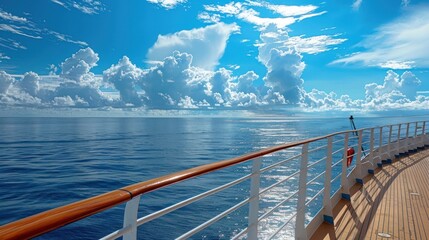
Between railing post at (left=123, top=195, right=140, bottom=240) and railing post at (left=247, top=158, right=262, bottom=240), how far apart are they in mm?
835

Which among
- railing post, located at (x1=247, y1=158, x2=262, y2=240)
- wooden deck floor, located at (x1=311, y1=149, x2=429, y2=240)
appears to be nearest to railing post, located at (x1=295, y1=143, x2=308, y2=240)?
wooden deck floor, located at (x1=311, y1=149, x2=429, y2=240)

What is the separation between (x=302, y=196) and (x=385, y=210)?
1.59 metres

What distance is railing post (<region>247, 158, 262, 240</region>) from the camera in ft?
5.14

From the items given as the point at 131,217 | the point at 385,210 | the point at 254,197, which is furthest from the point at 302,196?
the point at 131,217

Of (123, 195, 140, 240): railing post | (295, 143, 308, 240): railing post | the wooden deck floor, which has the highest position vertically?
(123, 195, 140, 240): railing post

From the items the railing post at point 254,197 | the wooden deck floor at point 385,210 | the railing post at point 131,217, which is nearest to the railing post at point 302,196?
the wooden deck floor at point 385,210

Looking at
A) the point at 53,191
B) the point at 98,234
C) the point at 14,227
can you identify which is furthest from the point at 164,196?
the point at 14,227

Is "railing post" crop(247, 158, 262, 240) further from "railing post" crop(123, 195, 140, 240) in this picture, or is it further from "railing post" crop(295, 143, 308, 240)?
"railing post" crop(123, 195, 140, 240)

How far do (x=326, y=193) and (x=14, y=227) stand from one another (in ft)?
9.27

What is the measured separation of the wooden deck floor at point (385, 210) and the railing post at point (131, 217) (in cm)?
213

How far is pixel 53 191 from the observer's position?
52.6ft

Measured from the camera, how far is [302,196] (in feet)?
7.37

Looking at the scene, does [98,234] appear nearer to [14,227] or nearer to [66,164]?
[14,227]

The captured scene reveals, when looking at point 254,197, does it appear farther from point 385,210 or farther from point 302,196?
point 385,210
